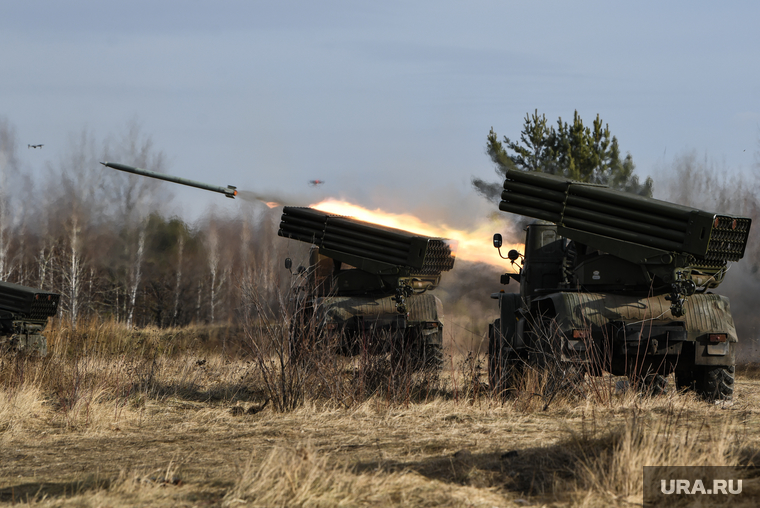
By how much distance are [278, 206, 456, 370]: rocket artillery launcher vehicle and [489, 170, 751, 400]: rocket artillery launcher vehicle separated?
10.4 feet

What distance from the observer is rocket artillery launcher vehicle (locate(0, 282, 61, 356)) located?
1728 centimetres

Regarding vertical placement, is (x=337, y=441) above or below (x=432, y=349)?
below

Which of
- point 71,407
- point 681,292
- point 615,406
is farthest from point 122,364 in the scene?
point 681,292

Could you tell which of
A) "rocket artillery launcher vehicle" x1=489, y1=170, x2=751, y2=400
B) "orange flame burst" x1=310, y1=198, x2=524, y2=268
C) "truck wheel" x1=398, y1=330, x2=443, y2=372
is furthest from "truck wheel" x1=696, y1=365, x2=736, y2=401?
"orange flame burst" x1=310, y1=198, x2=524, y2=268

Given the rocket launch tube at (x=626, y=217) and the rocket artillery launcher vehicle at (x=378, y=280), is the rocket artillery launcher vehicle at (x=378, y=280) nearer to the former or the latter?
the rocket artillery launcher vehicle at (x=378, y=280)

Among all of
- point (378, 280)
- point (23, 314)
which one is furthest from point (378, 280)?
point (23, 314)

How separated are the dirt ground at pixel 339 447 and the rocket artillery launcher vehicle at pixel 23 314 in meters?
7.14

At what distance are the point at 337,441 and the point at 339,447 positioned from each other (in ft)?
1.33

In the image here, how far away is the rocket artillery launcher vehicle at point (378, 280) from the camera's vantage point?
1373cm

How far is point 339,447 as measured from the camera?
23.9ft

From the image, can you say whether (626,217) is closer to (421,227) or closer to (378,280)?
(378,280)

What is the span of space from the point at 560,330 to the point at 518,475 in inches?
156

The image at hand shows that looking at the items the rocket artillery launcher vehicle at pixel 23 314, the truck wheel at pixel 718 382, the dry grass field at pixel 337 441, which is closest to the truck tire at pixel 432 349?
the dry grass field at pixel 337 441

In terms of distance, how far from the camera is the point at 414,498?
5.22 metres
